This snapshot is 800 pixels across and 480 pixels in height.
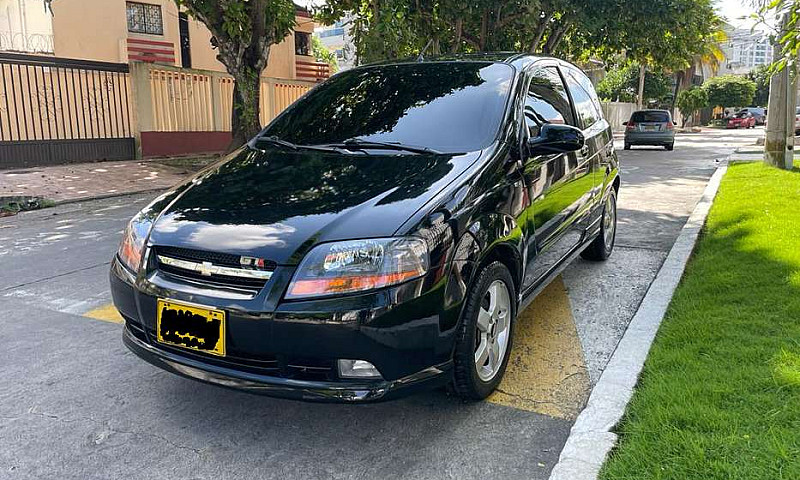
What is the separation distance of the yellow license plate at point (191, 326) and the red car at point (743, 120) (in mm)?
50785

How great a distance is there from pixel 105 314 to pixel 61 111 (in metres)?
10.5

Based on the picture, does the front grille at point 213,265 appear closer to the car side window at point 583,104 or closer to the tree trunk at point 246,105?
the car side window at point 583,104

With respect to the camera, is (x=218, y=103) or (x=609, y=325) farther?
(x=218, y=103)

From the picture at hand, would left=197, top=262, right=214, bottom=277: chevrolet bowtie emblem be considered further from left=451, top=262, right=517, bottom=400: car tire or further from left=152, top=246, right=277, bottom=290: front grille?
left=451, top=262, right=517, bottom=400: car tire

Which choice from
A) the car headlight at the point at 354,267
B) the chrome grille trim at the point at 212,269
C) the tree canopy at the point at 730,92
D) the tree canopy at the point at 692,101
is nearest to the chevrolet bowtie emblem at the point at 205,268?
the chrome grille trim at the point at 212,269

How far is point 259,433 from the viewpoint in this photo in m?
2.95

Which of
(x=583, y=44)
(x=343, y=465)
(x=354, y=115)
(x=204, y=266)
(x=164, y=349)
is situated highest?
(x=583, y=44)

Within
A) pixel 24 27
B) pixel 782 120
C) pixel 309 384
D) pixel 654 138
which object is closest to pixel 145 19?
pixel 24 27

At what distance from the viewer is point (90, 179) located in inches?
468

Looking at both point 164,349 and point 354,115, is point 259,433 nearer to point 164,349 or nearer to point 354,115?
point 164,349

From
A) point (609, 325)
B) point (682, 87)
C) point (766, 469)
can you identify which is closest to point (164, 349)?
point (766, 469)

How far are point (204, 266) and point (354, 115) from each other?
5.25ft

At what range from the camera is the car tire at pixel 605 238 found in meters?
5.74

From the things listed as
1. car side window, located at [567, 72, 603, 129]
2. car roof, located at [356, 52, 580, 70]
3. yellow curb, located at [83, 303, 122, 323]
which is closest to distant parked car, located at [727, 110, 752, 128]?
car side window, located at [567, 72, 603, 129]
